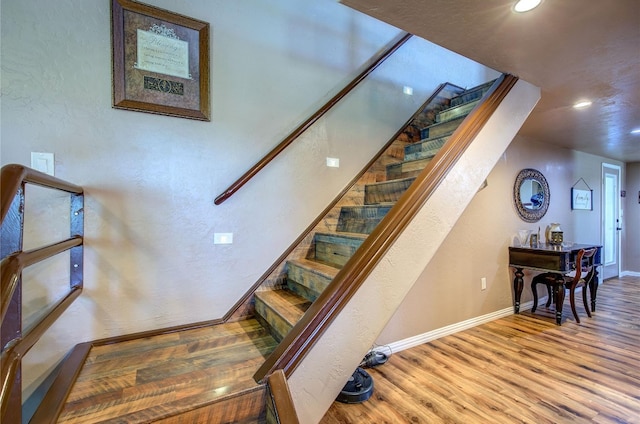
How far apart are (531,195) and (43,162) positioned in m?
4.76

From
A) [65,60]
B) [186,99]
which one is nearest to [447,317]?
[186,99]

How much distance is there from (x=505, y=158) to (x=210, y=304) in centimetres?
348

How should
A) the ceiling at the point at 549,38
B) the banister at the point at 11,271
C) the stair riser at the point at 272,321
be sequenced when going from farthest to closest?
the stair riser at the point at 272,321 → the ceiling at the point at 549,38 → the banister at the point at 11,271

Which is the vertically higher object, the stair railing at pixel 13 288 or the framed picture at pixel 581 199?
the framed picture at pixel 581 199

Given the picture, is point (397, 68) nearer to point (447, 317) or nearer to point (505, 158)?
point (505, 158)

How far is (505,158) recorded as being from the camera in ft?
11.1

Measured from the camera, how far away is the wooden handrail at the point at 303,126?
6.77 ft

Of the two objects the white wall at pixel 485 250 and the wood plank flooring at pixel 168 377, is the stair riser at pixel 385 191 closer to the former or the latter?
the white wall at pixel 485 250

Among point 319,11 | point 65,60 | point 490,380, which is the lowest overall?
point 490,380

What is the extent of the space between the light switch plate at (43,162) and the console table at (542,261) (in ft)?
13.9

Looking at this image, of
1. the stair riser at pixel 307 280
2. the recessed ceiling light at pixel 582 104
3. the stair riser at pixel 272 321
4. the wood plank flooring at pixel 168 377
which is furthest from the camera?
the recessed ceiling light at pixel 582 104

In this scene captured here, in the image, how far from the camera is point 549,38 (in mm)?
1517

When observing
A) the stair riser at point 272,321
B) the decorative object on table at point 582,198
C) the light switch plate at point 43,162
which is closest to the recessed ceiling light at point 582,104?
the decorative object on table at point 582,198

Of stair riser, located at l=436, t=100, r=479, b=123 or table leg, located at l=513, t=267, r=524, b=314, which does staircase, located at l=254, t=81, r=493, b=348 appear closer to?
stair riser, located at l=436, t=100, r=479, b=123
